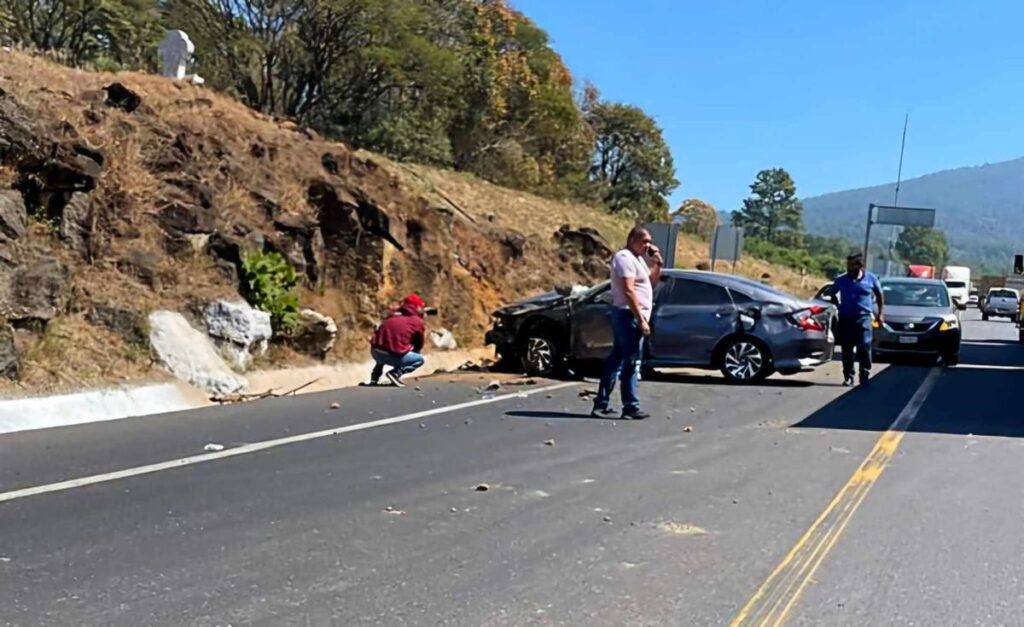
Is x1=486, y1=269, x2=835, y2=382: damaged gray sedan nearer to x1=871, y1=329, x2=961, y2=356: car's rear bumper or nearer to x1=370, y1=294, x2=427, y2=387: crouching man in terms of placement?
x1=370, y1=294, x2=427, y2=387: crouching man

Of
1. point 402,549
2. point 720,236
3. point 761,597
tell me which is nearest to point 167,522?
point 402,549

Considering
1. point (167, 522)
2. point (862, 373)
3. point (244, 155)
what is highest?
point (244, 155)

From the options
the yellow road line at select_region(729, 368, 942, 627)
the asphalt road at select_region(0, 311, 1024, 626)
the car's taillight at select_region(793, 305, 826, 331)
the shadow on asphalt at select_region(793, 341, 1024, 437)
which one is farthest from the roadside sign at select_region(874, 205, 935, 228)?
the yellow road line at select_region(729, 368, 942, 627)

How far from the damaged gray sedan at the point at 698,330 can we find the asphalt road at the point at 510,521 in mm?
3650

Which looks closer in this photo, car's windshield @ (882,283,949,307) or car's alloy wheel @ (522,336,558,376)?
car's alloy wheel @ (522,336,558,376)

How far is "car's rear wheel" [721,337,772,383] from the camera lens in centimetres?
1503

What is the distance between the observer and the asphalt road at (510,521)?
17.0ft

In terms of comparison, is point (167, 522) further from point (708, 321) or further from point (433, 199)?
point (433, 199)

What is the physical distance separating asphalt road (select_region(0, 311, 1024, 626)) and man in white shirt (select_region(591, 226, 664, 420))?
40cm

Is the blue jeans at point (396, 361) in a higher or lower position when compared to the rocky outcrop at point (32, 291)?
lower

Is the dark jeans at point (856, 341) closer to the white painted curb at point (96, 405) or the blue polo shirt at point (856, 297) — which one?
the blue polo shirt at point (856, 297)

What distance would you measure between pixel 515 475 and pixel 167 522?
8.49 ft

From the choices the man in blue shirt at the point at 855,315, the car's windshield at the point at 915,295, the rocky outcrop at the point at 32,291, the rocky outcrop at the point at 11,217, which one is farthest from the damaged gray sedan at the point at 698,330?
the rocky outcrop at the point at 11,217

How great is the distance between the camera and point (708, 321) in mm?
15312
